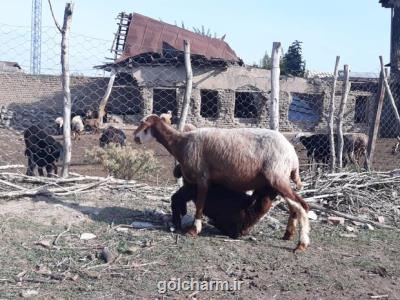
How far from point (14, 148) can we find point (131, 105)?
1011 cm

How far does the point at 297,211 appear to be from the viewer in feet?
17.9

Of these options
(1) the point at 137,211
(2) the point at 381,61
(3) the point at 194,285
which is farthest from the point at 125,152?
(3) the point at 194,285

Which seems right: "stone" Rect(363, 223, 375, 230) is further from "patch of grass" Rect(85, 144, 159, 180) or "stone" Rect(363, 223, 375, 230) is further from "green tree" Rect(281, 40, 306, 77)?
"green tree" Rect(281, 40, 306, 77)

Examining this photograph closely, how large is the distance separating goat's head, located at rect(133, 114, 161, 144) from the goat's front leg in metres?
0.84

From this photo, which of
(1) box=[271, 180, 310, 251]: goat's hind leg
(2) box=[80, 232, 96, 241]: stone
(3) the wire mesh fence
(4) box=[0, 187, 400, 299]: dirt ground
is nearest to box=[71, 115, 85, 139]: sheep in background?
(3) the wire mesh fence

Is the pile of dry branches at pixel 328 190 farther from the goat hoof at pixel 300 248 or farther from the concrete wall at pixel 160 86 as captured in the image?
the concrete wall at pixel 160 86

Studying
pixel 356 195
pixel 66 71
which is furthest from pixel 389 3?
pixel 66 71

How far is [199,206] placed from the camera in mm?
5578

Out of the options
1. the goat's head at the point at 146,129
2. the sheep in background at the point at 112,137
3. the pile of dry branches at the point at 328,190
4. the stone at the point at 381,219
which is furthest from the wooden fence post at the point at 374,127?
the sheep in background at the point at 112,137

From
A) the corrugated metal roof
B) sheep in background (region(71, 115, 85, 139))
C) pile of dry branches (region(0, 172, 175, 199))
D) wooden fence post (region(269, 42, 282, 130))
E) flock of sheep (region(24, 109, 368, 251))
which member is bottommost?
sheep in background (region(71, 115, 85, 139))

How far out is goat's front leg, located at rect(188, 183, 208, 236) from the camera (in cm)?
553

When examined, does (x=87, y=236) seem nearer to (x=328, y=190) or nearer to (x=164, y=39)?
(x=328, y=190)

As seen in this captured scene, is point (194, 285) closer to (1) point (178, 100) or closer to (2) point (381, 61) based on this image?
(2) point (381, 61)

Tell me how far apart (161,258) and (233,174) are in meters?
1.16
